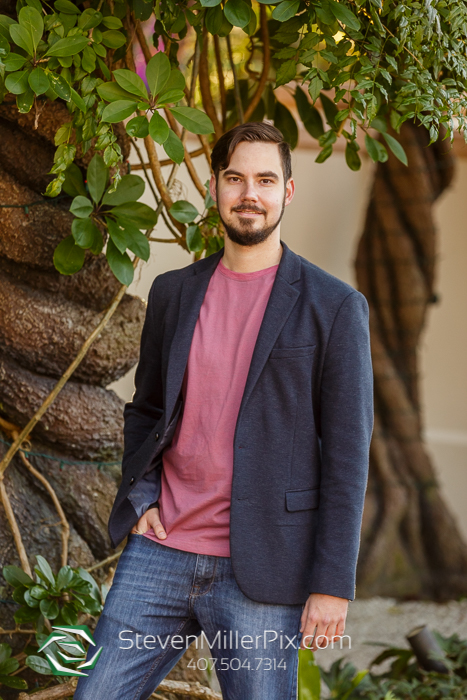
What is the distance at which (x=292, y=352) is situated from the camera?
147 centimetres

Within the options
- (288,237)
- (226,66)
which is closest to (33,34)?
(226,66)

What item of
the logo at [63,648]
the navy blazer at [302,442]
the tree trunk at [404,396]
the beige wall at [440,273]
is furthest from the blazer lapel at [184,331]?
the beige wall at [440,273]

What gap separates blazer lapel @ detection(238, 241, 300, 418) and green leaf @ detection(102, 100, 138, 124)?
469mm

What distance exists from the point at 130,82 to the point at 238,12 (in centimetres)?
29

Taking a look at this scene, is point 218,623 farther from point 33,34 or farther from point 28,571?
point 33,34

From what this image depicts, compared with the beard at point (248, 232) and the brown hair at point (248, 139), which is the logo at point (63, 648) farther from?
the brown hair at point (248, 139)

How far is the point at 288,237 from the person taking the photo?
15.3 feet

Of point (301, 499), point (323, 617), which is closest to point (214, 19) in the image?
point (301, 499)

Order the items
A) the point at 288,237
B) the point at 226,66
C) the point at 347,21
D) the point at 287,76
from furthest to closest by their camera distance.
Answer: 1. the point at 288,237
2. the point at 226,66
3. the point at 287,76
4. the point at 347,21

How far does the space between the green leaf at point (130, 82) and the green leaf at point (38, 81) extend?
0.16 meters

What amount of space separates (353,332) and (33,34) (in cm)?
96

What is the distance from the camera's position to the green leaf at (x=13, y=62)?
1595 millimetres

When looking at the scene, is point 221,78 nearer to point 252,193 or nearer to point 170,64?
point 170,64

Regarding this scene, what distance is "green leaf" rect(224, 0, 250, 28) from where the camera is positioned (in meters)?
1.62
